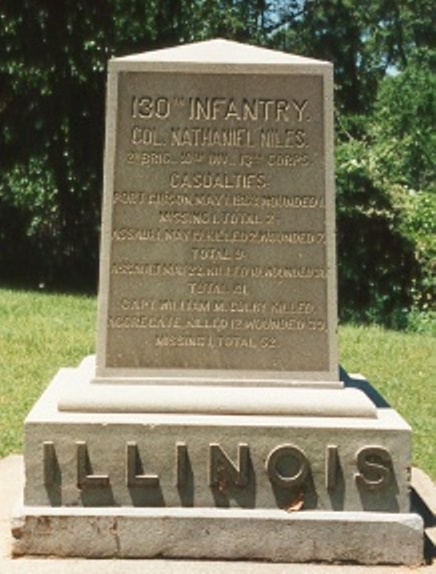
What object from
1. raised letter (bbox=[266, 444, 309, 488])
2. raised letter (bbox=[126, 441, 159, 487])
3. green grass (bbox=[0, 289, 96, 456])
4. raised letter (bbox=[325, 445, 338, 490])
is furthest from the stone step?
green grass (bbox=[0, 289, 96, 456])

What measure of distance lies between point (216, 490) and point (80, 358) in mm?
5930

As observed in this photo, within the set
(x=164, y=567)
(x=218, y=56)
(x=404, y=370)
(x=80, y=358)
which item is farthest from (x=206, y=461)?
(x=404, y=370)

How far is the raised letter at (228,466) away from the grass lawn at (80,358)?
2314 millimetres

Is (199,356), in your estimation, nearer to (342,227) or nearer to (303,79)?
(303,79)

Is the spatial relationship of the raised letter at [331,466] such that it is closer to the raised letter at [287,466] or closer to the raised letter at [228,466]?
the raised letter at [287,466]

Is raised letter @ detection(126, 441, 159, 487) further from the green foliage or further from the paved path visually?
the green foliage

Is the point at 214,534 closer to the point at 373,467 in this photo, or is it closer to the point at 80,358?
the point at 373,467

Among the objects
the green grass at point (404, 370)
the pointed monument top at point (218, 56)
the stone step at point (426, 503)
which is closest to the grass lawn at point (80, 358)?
the green grass at point (404, 370)

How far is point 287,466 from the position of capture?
16.8ft

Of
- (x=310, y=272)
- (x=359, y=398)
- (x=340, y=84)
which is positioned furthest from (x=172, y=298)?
(x=340, y=84)

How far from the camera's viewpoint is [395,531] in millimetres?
5074

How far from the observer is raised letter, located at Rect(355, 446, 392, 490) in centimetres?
509

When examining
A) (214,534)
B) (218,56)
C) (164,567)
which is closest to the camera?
(164,567)

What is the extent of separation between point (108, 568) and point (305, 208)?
1889mm
